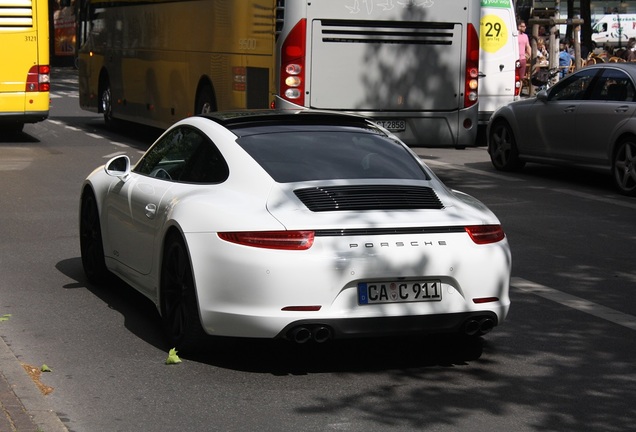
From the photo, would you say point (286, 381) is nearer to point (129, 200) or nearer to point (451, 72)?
point (129, 200)

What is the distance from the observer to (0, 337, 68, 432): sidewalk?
18.7 ft

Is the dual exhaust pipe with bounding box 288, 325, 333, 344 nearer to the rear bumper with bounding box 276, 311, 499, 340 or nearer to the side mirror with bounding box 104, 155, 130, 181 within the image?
the rear bumper with bounding box 276, 311, 499, 340

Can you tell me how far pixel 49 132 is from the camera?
81.7 ft

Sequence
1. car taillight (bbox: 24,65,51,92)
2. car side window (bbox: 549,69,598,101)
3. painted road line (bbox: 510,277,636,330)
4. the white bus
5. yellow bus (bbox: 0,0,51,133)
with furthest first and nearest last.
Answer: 1. car taillight (bbox: 24,65,51,92)
2. yellow bus (bbox: 0,0,51,133)
3. car side window (bbox: 549,69,598,101)
4. the white bus
5. painted road line (bbox: 510,277,636,330)

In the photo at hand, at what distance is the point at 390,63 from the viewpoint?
1703cm

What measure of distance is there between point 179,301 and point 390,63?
10.2m

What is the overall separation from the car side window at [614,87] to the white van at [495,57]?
622cm

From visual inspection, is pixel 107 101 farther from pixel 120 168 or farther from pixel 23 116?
pixel 120 168

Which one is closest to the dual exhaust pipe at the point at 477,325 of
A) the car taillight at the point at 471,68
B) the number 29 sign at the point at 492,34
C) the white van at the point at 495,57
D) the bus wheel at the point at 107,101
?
the car taillight at the point at 471,68

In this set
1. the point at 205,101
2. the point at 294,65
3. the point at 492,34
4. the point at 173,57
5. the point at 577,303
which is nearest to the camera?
the point at 577,303

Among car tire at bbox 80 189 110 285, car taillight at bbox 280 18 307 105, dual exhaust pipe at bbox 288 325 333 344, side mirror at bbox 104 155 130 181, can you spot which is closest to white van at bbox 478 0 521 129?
car taillight at bbox 280 18 307 105

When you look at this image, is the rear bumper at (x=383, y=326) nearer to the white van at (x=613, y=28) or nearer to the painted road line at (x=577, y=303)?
the painted road line at (x=577, y=303)

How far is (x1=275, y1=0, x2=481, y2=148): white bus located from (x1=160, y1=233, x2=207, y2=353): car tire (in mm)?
9171

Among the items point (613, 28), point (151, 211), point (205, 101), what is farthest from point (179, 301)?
point (613, 28)
